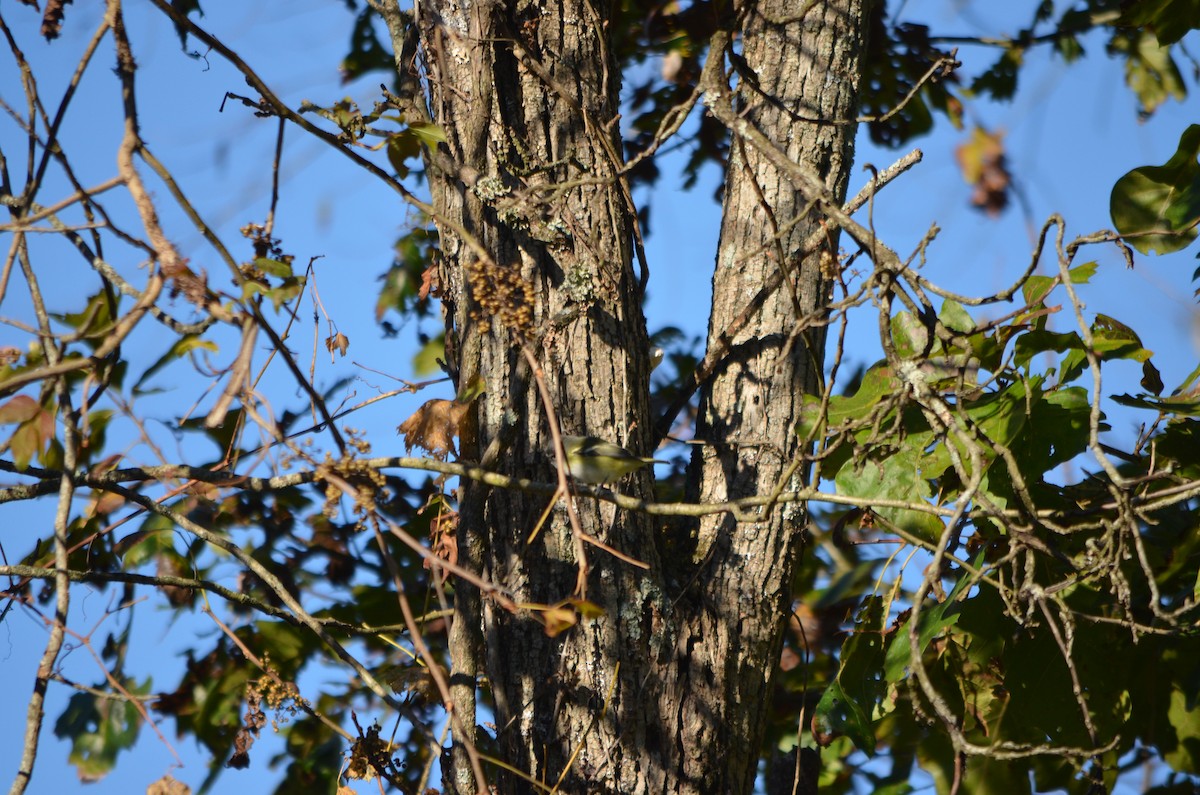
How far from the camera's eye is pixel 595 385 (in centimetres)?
216

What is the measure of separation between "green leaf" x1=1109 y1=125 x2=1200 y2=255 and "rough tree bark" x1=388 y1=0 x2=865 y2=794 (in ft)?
2.26

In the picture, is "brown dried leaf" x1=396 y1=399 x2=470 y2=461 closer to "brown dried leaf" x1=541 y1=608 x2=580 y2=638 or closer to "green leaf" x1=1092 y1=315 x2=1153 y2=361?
"brown dried leaf" x1=541 y1=608 x2=580 y2=638

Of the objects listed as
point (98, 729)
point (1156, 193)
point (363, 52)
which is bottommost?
point (98, 729)

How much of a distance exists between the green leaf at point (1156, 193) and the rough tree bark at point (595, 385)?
69 centimetres

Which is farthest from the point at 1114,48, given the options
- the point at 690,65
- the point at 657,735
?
the point at 657,735

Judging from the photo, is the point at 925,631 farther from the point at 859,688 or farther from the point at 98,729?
the point at 98,729

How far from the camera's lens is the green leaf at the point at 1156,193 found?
2359mm

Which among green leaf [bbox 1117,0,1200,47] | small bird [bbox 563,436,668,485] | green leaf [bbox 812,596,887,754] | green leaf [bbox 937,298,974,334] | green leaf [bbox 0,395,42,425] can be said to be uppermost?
green leaf [bbox 1117,0,1200,47]

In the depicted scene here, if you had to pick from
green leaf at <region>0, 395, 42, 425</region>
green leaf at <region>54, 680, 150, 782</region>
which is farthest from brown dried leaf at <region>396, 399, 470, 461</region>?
green leaf at <region>54, 680, 150, 782</region>

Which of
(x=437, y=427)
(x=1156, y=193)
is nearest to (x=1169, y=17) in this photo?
(x=1156, y=193)

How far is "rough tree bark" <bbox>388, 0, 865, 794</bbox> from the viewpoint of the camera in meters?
2.02

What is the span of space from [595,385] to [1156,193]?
1.46 meters

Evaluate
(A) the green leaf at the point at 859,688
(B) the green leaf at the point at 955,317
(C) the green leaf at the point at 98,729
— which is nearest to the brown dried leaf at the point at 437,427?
(A) the green leaf at the point at 859,688

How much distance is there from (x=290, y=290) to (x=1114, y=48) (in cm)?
367
